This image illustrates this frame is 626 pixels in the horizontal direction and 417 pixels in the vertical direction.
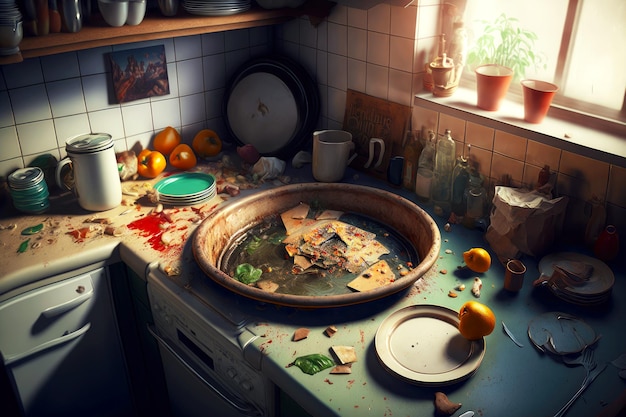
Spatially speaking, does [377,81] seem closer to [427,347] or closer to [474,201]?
[474,201]

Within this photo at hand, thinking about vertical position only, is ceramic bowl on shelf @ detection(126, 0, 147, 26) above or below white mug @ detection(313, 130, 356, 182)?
above

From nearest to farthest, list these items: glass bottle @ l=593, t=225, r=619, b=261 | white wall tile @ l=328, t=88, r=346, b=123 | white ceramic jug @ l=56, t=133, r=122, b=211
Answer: glass bottle @ l=593, t=225, r=619, b=261, white ceramic jug @ l=56, t=133, r=122, b=211, white wall tile @ l=328, t=88, r=346, b=123

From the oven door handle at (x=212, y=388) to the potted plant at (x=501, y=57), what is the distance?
3.70ft

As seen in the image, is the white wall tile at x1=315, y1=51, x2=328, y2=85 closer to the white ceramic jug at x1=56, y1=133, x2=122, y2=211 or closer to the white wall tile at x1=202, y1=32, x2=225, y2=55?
the white wall tile at x1=202, y1=32, x2=225, y2=55

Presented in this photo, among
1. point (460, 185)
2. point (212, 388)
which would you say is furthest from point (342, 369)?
point (460, 185)

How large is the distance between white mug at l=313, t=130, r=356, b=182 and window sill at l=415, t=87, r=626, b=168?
296 mm

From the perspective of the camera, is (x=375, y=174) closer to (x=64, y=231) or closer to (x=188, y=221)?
(x=188, y=221)

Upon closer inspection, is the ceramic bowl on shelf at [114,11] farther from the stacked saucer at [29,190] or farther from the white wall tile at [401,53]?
the white wall tile at [401,53]

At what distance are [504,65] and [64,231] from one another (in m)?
1.49

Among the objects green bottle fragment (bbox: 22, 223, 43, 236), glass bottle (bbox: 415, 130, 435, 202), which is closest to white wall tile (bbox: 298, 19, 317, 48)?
glass bottle (bbox: 415, 130, 435, 202)

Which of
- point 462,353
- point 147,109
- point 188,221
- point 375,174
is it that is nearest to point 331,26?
point 375,174

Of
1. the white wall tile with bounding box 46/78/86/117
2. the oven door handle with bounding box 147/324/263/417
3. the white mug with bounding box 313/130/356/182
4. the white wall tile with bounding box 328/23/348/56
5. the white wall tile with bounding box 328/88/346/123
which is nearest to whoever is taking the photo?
the oven door handle with bounding box 147/324/263/417

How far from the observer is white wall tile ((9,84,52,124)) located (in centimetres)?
179

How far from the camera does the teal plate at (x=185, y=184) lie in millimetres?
1933
